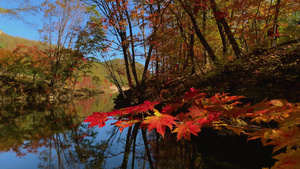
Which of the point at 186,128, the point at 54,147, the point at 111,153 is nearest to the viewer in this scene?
the point at 186,128

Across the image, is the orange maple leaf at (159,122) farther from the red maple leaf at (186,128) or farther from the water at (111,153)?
the water at (111,153)

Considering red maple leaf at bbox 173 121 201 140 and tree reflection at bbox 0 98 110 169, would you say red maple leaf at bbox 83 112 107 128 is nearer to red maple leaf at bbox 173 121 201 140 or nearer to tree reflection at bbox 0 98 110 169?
red maple leaf at bbox 173 121 201 140

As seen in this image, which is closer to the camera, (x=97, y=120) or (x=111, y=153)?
(x=97, y=120)

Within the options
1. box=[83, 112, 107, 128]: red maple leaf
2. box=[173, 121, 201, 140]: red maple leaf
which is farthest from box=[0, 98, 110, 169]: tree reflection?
box=[173, 121, 201, 140]: red maple leaf

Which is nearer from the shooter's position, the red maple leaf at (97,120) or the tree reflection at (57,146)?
the red maple leaf at (97,120)

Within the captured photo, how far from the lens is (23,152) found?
11.3 ft

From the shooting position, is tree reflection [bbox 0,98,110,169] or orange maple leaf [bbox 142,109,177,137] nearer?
orange maple leaf [bbox 142,109,177,137]

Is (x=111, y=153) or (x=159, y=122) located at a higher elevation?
(x=159, y=122)

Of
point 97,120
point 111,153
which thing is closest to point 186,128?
point 97,120

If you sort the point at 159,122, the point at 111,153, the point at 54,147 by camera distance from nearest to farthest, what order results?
the point at 159,122 → the point at 111,153 → the point at 54,147

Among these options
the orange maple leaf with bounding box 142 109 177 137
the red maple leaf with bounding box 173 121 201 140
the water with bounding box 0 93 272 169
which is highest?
the orange maple leaf with bounding box 142 109 177 137

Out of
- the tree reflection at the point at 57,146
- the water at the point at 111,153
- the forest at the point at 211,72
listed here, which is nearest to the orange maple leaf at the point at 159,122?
the forest at the point at 211,72

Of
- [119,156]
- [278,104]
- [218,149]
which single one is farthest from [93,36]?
[278,104]

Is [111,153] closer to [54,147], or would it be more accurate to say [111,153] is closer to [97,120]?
[54,147]
